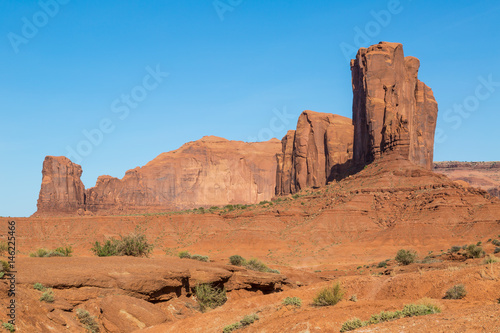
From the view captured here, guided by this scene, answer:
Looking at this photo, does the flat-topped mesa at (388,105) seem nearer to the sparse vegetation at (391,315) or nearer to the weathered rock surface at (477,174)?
the sparse vegetation at (391,315)

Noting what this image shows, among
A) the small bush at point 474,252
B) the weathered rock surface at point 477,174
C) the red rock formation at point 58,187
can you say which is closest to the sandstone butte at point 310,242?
the red rock formation at point 58,187

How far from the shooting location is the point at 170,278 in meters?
20.1

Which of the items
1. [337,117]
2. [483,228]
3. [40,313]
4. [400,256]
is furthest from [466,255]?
[337,117]

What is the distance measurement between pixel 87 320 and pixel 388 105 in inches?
2801

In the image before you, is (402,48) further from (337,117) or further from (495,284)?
(495,284)

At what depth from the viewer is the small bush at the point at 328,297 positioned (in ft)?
48.2

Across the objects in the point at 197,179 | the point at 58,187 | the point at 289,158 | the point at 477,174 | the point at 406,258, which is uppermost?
the point at 477,174

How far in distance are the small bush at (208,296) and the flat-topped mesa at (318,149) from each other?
7758 cm

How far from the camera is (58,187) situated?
450 ft

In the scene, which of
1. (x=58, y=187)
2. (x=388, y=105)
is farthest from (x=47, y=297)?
(x=58, y=187)

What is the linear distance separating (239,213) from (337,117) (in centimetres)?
4914

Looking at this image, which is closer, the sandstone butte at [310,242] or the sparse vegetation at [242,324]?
the sparse vegetation at [242,324]

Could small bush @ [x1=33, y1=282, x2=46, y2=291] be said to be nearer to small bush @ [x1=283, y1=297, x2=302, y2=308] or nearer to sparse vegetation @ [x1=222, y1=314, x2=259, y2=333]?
sparse vegetation @ [x1=222, y1=314, x2=259, y2=333]

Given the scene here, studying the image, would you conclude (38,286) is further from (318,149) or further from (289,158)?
(289,158)
